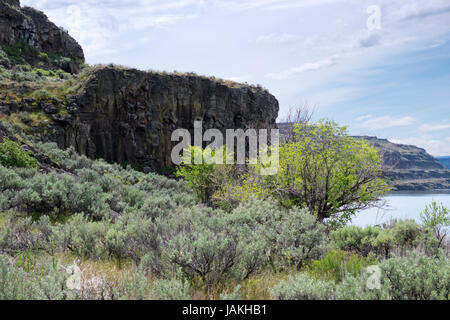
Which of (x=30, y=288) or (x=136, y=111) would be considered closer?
(x=30, y=288)

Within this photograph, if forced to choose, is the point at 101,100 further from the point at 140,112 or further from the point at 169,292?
the point at 169,292

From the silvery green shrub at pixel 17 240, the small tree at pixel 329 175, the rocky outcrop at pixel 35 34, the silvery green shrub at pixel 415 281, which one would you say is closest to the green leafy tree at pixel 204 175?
the small tree at pixel 329 175

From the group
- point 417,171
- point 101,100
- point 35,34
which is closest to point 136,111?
point 101,100

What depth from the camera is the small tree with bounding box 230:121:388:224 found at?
11094mm

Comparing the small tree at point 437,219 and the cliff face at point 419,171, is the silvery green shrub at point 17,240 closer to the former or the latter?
the small tree at point 437,219

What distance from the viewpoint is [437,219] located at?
645 cm

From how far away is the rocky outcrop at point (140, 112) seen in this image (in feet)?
86.8

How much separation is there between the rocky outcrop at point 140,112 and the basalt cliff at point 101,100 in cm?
9

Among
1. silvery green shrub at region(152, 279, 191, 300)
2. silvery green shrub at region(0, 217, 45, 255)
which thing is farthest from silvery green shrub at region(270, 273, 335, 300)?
silvery green shrub at region(0, 217, 45, 255)

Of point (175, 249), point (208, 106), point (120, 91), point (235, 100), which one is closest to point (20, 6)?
point (120, 91)

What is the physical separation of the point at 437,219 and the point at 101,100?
29.8 meters

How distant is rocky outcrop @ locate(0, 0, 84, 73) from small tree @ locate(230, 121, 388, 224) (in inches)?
1635

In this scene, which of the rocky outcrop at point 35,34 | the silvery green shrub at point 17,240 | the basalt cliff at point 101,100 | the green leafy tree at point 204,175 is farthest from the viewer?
the rocky outcrop at point 35,34

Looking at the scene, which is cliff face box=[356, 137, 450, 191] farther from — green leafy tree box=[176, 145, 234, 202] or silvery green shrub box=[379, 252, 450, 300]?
green leafy tree box=[176, 145, 234, 202]
